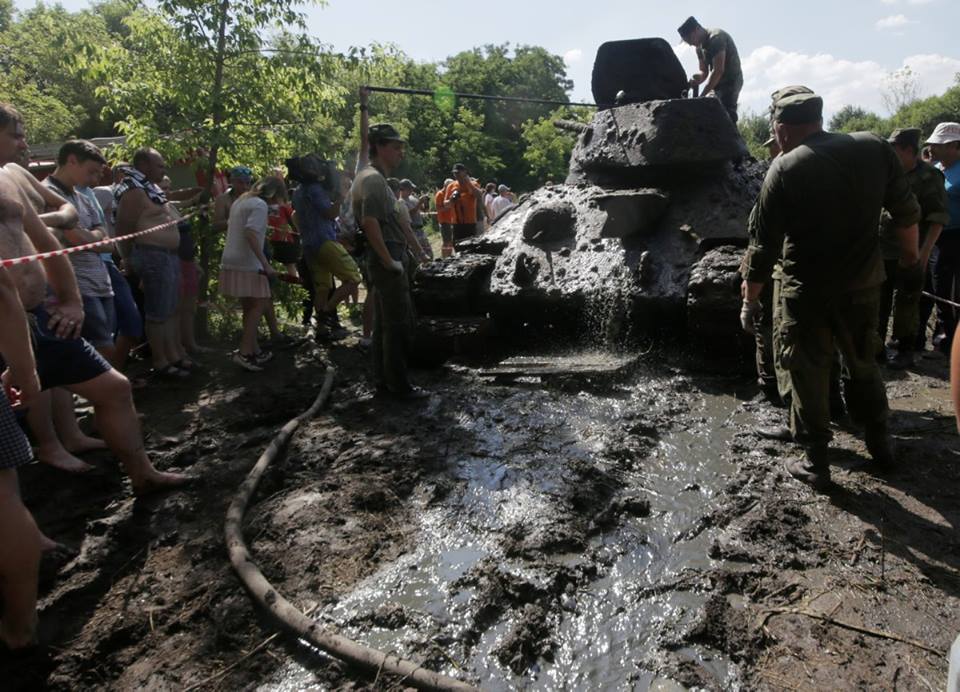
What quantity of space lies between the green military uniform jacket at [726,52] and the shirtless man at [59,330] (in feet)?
22.5

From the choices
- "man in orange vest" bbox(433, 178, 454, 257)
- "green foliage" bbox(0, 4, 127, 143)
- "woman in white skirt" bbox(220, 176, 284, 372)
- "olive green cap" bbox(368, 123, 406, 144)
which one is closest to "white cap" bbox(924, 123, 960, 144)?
"olive green cap" bbox(368, 123, 406, 144)

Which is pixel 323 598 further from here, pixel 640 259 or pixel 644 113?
pixel 644 113

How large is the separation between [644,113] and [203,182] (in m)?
5.11

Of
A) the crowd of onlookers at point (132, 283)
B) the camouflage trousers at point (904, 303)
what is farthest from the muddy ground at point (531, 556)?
the camouflage trousers at point (904, 303)

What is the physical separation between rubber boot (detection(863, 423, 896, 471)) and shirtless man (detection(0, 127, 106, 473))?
4595mm

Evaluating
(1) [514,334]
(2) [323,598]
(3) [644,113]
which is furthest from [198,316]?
(2) [323,598]

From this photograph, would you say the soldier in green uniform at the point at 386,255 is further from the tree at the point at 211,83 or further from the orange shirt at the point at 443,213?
the orange shirt at the point at 443,213

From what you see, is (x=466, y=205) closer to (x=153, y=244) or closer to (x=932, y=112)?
(x=153, y=244)

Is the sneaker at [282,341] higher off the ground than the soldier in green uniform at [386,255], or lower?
lower

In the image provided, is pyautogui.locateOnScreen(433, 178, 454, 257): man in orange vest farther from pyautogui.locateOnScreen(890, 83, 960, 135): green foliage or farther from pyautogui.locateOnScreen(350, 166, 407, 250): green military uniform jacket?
pyautogui.locateOnScreen(890, 83, 960, 135): green foliage

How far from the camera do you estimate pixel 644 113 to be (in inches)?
267

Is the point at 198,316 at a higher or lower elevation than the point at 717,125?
lower

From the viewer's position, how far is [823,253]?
342cm

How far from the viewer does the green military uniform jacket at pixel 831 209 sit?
3320 millimetres
